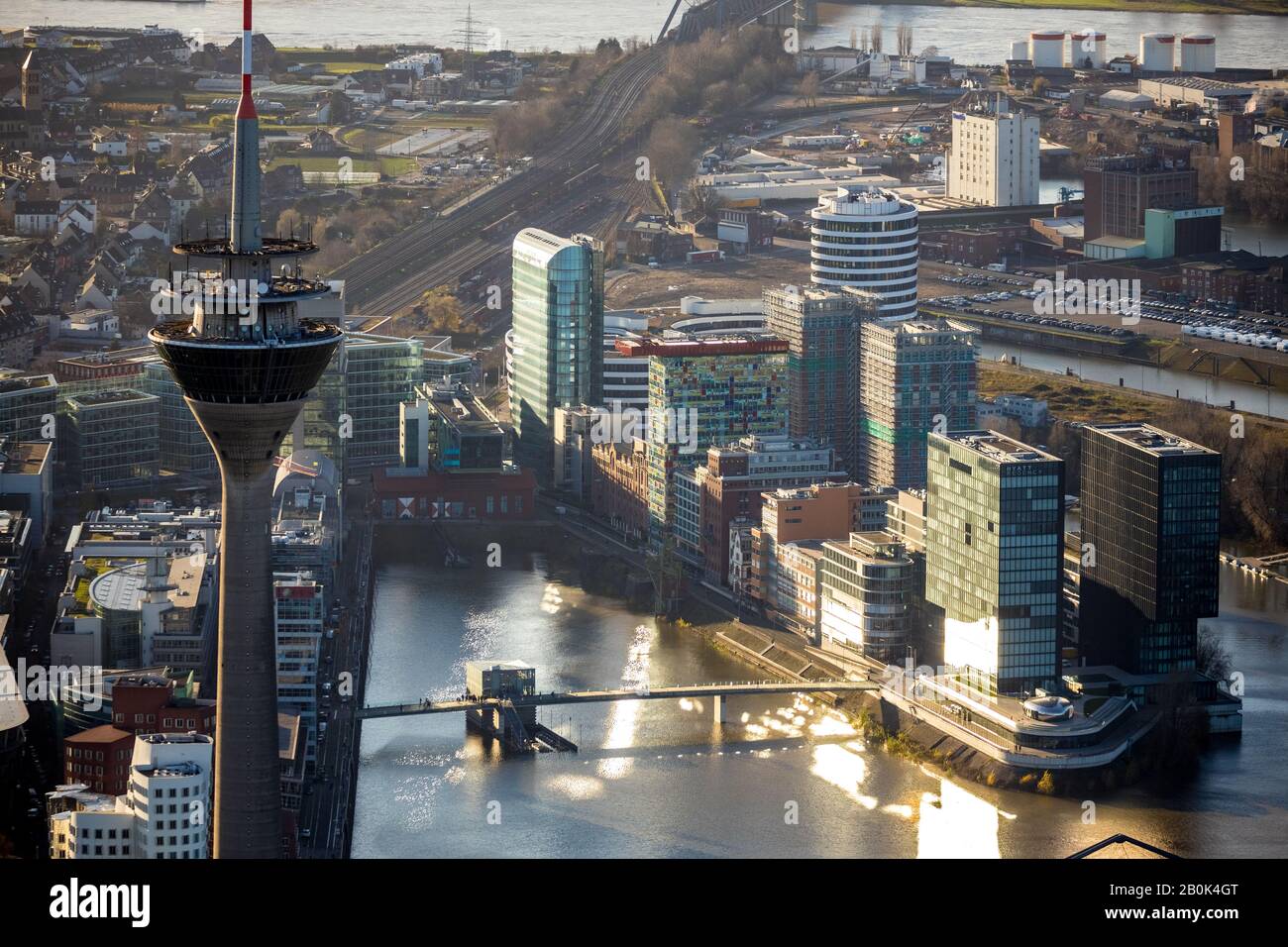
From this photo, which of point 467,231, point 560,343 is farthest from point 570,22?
point 560,343

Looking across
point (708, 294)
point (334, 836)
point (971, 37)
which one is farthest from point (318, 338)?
point (971, 37)

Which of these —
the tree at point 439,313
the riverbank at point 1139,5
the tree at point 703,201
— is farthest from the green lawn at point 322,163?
the riverbank at point 1139,5

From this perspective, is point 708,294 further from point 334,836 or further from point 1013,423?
point 334,836

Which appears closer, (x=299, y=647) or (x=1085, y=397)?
(x=299, y=647)

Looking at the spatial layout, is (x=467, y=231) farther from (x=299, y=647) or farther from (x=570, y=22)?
(x=299, y=647)

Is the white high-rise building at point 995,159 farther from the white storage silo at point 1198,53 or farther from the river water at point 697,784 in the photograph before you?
the river water at point 697,784

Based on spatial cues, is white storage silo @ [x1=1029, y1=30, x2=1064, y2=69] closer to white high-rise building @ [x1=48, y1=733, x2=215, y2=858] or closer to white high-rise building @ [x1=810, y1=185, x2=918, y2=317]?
white high-rise building @ [x1=810, y1=185, x2=918, y2=317]

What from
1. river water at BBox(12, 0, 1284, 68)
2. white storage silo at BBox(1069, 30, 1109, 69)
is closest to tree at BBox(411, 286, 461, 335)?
river water at BBox(12, 0, 1284, 68)
